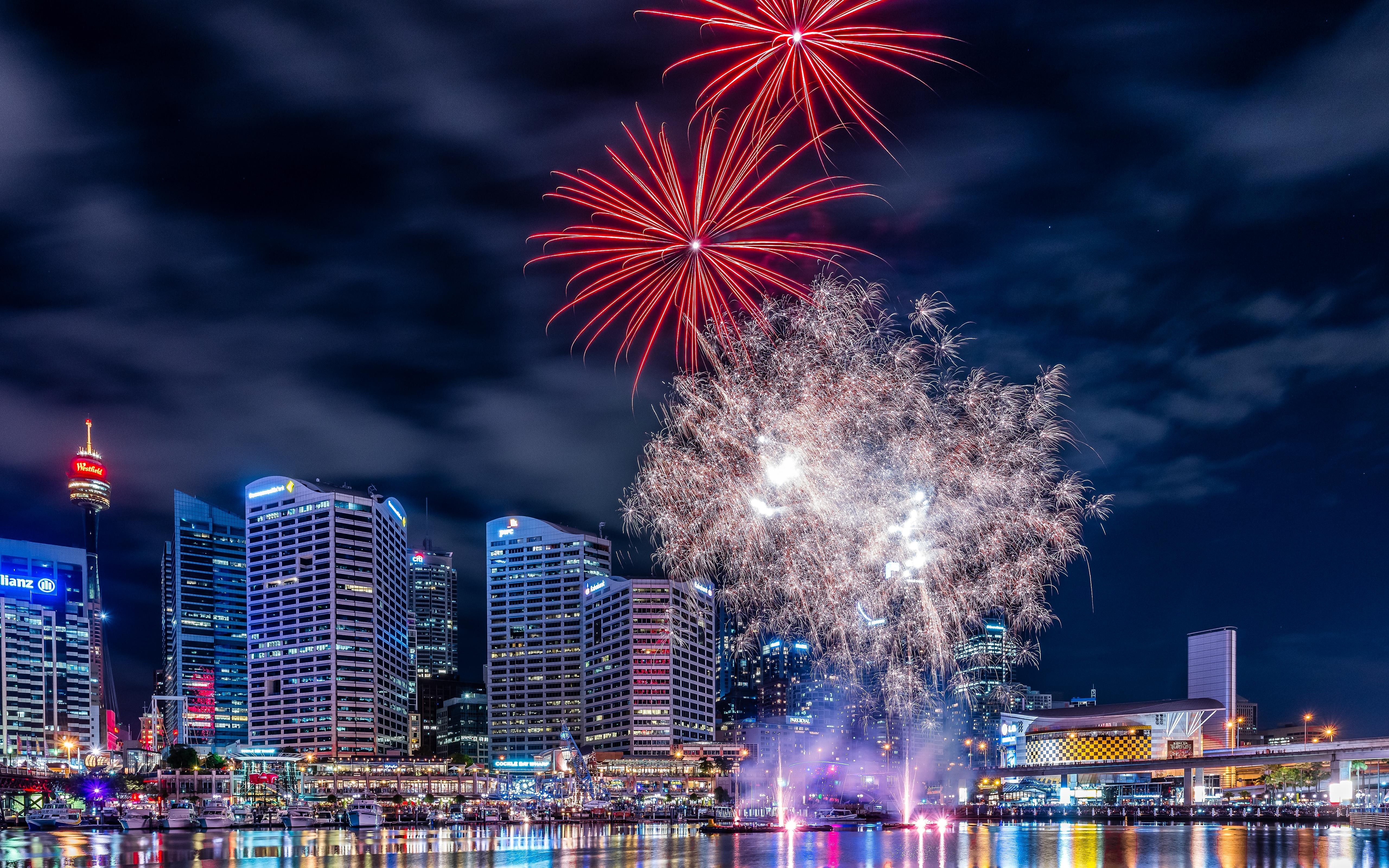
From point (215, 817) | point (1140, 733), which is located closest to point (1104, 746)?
point (1140, 733)

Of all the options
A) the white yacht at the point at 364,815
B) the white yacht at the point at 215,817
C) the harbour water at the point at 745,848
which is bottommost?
the white yacht at the point at 215,817

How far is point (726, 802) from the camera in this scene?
19938 cm

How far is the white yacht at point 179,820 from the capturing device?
13250 centimetres

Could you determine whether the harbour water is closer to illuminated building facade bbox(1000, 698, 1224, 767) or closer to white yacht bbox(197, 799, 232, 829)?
white yacht bbox(197, 799, 232, 829)

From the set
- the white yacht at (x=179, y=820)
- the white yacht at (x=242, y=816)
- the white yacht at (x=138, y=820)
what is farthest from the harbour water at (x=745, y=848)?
the white yacht at (x=242, y=816)

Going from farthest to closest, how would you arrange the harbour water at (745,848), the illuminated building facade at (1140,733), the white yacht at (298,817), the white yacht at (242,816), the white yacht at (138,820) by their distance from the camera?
the illuminated building facade at (1140,733), the white yacht at (242,816), the white yacht at (298,817), the white yacht at (138,820), the harbour water at (745,848)

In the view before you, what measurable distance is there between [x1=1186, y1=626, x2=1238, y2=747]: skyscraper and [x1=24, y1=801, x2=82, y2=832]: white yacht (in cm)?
15369

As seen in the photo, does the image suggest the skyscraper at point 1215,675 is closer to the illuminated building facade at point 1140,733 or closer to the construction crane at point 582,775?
the illuminated building facade at point 1140,733

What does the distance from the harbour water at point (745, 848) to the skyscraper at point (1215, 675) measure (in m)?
64.9

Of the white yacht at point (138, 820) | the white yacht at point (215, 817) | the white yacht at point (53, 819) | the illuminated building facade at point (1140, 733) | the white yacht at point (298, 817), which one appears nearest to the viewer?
the white yacht at point (138, 820)

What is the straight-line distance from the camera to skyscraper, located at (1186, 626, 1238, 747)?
17888 centimetres

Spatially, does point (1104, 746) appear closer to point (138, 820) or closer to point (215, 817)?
point (215, 817)

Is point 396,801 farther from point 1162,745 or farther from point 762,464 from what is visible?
point 762,464

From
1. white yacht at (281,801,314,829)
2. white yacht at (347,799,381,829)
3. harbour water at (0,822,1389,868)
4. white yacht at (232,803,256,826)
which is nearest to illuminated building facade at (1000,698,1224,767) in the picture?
harbour water at (0,822,1389,868)
